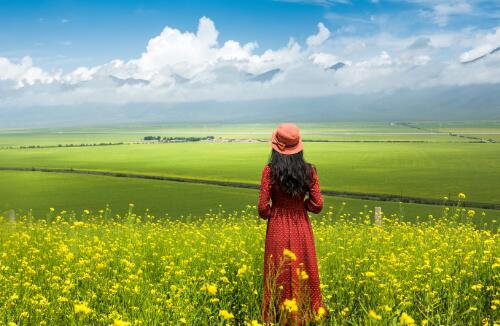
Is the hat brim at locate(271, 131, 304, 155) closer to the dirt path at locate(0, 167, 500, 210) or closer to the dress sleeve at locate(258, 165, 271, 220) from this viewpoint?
the dress sleeve at locate(258, 165, 271, 220)

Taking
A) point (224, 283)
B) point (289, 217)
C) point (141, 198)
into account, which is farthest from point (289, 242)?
point (141, 198)

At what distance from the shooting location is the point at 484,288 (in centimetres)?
666

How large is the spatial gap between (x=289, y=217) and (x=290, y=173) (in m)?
0.52

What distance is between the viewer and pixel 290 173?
568 cm

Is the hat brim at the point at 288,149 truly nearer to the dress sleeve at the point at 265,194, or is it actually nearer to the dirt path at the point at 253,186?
the dress sleeve at the point at 265,194

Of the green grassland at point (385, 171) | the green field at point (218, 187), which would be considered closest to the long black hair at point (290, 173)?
the green field at point (218, 187)

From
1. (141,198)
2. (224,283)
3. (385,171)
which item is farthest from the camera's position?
(385,171)

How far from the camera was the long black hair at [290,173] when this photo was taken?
5.71 m

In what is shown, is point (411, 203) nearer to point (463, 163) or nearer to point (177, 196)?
point (177, 196)

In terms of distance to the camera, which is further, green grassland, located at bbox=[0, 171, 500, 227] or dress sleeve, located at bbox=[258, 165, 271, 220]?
green grassland, located at bbox=[0, 171, 500, 227]

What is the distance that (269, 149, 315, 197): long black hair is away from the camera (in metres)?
5.71

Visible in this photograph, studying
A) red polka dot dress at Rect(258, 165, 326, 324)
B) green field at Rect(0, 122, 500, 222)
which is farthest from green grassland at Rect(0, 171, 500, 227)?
red polka dot dress at Rect(258, 165, 326, 324)

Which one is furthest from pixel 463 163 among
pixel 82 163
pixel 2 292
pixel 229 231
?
pixel 2 292

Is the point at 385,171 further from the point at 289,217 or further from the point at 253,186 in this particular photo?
the point at 289,217
